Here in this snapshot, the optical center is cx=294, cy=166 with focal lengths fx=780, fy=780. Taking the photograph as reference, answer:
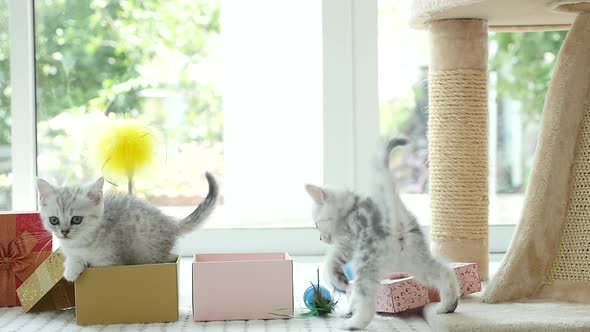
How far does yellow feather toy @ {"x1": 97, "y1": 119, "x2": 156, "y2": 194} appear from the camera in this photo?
62.6 inches

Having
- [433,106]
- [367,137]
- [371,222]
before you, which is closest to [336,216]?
[371,222]

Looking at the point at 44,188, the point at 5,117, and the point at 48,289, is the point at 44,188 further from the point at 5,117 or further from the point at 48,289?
the point at 5,117

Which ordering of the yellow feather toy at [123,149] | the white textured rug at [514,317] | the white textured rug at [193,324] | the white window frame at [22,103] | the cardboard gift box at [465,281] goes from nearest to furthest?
the white textured rug at [514,317] → the white textured rug at [193,324] → the cardboard gift box at [465,281] → the yellow feather toy at [123,149] → the white window frame at [22,103]

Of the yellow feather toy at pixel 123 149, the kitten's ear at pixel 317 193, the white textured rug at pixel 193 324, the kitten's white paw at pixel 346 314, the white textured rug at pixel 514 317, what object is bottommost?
the white textured rug at pixel 193 324

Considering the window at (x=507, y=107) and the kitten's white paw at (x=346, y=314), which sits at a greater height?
the window at (x=507, y=107)

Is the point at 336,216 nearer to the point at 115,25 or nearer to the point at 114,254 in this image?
the point at 114,254

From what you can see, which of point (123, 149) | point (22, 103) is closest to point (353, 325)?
point (123, 149)

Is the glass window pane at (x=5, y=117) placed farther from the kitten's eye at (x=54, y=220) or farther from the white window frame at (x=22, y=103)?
the kitten's eye at (x=54, y=220)

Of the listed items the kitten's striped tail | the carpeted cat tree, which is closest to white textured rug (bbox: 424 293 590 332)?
the carpeted cat tree

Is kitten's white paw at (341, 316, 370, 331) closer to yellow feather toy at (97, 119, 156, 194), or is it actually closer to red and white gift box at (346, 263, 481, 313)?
red and white gift box at (346, 263, 481, 313)

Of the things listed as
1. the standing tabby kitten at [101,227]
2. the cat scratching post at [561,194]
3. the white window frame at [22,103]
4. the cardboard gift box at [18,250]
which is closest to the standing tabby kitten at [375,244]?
the cat scratching post at [561,194]

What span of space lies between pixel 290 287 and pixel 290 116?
2.96ft

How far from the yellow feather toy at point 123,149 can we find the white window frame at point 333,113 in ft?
1.81

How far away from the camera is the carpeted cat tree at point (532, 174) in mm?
1361
